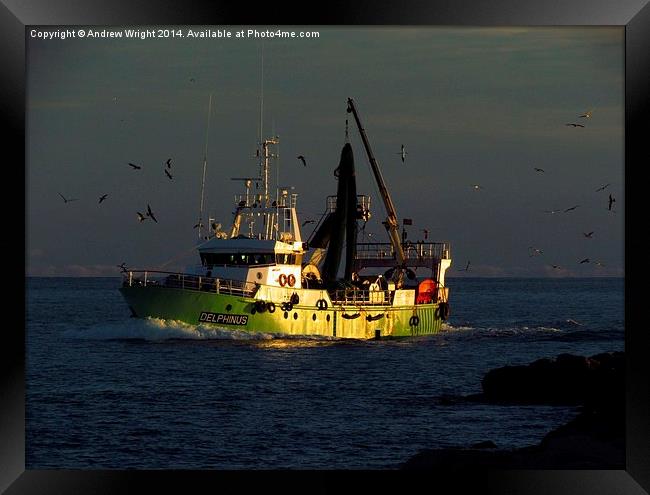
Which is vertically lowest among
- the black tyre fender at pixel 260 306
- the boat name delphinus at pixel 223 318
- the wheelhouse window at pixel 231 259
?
the boat name delphinus at pixel 223 318

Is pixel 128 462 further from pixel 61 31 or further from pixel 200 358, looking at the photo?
pixel 200 358

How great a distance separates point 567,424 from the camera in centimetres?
2664

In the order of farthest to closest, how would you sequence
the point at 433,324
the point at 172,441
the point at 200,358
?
1. the point at 433,324
2. the point at 200,358
3. the point at 172,441

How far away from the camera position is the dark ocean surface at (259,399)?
3219cm

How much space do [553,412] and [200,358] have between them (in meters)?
21.7

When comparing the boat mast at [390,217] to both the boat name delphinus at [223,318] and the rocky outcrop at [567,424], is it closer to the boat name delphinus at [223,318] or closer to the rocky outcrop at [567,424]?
the boat name delphinus at [223,318]

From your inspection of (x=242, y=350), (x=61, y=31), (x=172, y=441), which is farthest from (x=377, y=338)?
(x=61, y=31)

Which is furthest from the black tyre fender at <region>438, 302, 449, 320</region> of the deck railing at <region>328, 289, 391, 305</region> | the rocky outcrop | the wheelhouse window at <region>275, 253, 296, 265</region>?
the rocky outcrop
